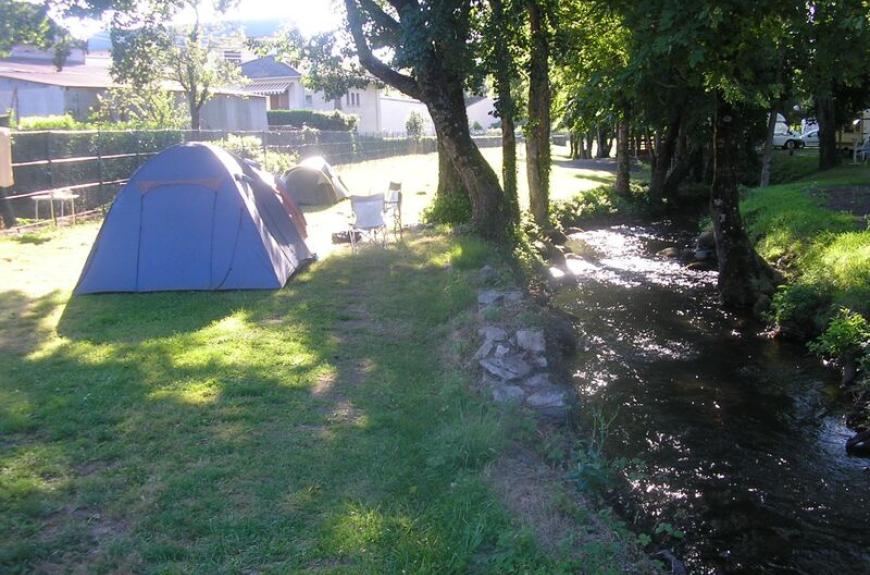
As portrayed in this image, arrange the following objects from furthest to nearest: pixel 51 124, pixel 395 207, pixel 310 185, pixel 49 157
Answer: pixel 310 185 → pixel 51 124 → pixel 395 207 → pixel 49 157

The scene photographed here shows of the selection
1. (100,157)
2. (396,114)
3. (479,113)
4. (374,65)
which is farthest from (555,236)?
(479,113)

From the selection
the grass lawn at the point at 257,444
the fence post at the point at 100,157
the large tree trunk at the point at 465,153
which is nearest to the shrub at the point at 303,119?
the fence post at the point at 100,157

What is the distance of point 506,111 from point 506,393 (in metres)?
7.65

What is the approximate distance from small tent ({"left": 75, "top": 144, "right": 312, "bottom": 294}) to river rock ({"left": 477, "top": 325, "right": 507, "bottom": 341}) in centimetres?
332

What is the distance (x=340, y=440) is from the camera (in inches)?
210

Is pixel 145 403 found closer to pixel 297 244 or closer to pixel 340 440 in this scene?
pixel 340 440

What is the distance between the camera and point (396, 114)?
185 feet

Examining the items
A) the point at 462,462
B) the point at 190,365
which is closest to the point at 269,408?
the point at 190,365

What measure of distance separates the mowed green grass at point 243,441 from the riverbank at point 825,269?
4490 mm

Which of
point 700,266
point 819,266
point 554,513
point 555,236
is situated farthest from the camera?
point 555,236

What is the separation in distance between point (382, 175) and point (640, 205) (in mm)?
9408

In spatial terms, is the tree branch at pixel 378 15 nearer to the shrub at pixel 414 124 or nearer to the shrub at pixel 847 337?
the shrub at pixel 847 337

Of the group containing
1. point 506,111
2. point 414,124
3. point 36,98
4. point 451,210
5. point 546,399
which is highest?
point 414,124

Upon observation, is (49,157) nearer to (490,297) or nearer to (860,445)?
(490,297)
